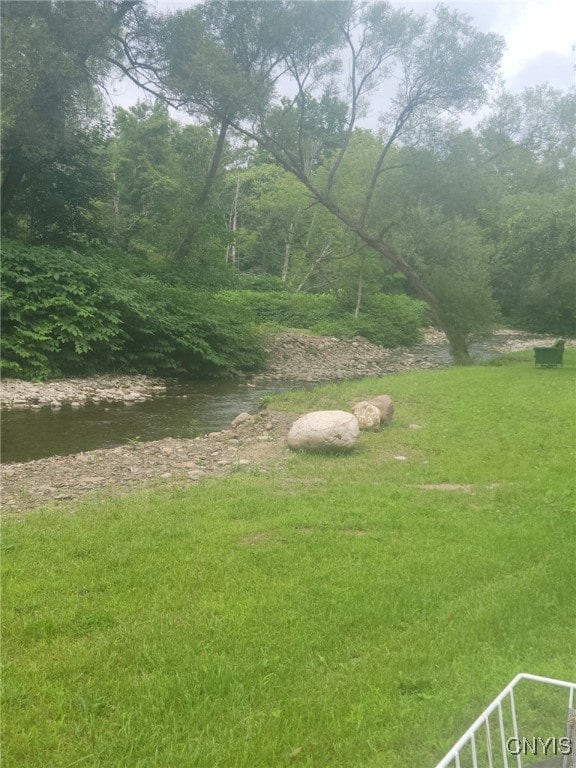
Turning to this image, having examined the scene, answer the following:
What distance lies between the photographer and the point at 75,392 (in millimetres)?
15469

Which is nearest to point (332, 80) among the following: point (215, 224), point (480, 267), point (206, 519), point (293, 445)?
point (215, 224)

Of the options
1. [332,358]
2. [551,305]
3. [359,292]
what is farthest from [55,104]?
[551,305]

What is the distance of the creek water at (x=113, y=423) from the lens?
10.6 m

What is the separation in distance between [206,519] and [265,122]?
56.1ft

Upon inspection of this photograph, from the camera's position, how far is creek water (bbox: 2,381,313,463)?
1056cm

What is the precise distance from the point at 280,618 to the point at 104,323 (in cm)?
1515

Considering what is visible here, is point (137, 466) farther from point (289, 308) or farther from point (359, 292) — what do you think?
point (359, 292)

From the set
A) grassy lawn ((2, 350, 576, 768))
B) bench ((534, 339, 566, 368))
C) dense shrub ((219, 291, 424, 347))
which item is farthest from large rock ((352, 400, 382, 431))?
dense shrub ((219, 291, 424, 347))

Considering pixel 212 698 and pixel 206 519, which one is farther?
pixel 206 519

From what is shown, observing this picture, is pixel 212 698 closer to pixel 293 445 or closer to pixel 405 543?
pixel 405 543

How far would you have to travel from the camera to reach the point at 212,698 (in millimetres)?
3098

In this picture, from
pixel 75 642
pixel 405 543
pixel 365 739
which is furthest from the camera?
pixel 405 543

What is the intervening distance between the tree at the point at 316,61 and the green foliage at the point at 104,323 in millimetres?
5610

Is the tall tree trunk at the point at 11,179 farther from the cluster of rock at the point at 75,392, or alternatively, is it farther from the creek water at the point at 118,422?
the creek water at the point at 118,422
